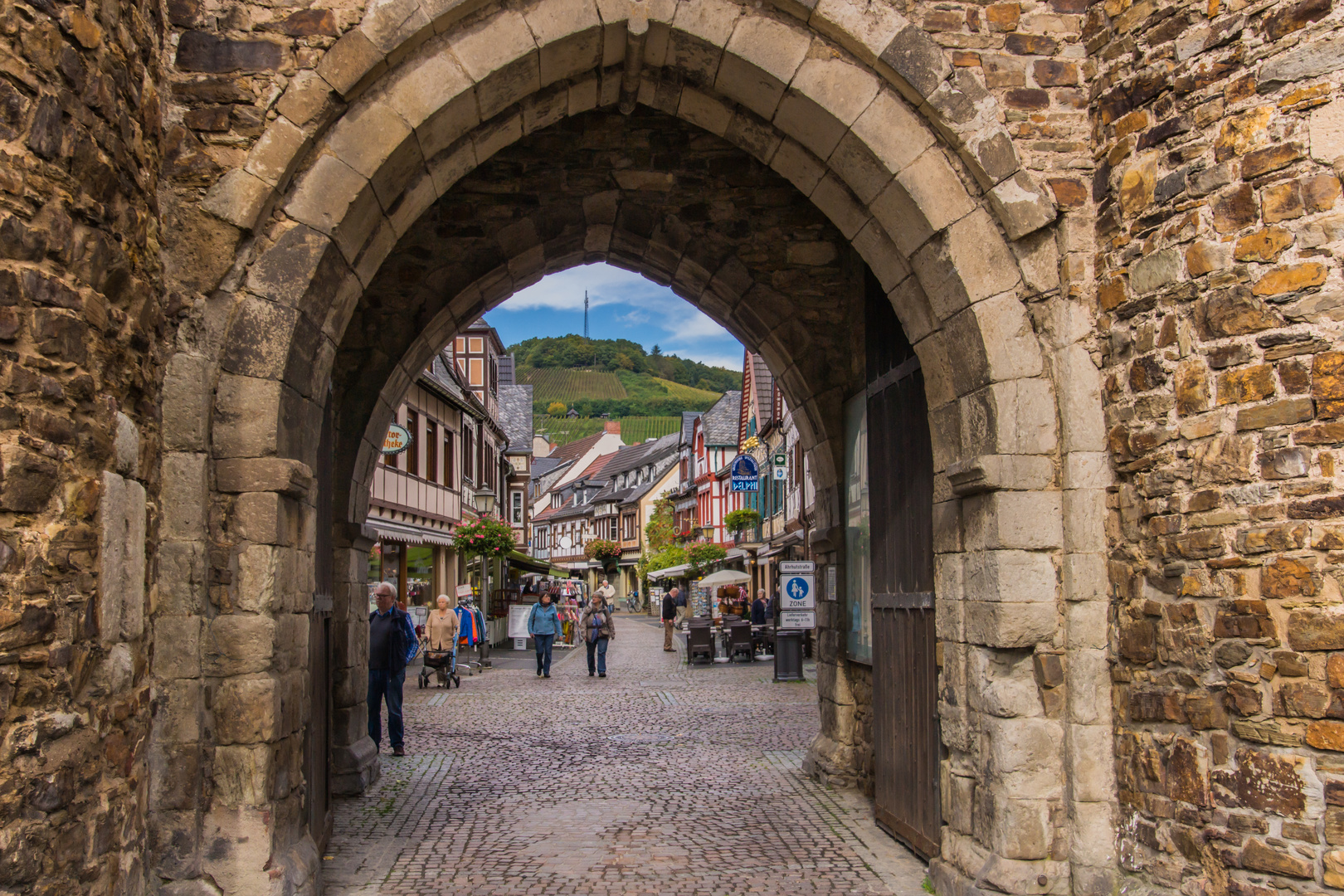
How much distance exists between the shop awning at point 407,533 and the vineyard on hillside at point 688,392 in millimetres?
105016

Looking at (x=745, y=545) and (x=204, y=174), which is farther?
(x=745, y=545)

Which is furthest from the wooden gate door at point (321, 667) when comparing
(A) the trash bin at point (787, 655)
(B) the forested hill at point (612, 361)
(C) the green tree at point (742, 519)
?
(B) the forested hill at point (612, 361)

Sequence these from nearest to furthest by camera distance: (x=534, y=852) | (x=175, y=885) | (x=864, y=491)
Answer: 1. (x=175, y=885)
2. (x=534, y=852)
3. (x=864, y=491)

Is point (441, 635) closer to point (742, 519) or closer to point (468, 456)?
point (468, 456)

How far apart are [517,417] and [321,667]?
3821 cm

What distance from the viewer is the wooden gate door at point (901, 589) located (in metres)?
5.51

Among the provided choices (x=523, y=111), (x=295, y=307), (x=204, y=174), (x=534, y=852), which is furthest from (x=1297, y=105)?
(x=534, y=852)

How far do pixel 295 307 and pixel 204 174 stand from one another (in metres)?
0.63

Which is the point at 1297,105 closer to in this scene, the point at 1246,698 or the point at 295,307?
the point at 1246,698

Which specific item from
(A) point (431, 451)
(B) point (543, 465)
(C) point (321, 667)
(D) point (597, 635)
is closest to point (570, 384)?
(B) point (543, 465)

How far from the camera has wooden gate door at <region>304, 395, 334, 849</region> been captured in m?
5.35

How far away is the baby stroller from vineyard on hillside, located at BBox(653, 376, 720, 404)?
11264 cm

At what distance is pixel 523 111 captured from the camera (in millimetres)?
5410

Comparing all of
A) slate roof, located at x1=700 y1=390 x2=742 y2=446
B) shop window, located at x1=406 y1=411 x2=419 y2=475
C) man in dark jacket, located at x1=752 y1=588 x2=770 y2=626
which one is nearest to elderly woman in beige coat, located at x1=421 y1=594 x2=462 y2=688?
shop window, located at x1=406 y1=411 x2=419 y2=475
